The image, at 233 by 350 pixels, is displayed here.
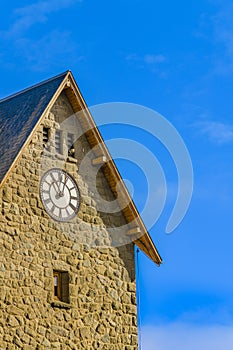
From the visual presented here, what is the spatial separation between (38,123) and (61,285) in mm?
4622

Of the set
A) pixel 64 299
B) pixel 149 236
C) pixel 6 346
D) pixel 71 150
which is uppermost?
pixel 71 150

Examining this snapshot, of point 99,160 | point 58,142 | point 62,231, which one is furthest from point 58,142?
point 62,231

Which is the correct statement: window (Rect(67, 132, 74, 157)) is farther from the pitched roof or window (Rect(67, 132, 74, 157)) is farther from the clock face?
the clock face

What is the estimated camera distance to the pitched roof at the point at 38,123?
2909 centimetres

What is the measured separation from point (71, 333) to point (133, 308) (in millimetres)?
2622

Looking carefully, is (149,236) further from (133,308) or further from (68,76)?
(68,76)

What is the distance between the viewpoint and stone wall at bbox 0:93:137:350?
27.7m

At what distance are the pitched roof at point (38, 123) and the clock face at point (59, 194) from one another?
135 centimetres

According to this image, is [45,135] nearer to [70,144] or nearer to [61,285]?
[70,144]

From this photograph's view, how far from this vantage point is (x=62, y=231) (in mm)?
29438

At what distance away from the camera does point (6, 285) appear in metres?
27.4

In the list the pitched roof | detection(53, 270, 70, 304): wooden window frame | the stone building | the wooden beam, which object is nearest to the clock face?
the stone building

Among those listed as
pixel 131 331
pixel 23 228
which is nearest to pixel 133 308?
pixel 131 331

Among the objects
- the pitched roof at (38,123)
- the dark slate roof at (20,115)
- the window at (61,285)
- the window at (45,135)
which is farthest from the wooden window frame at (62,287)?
the window at (45,135)
